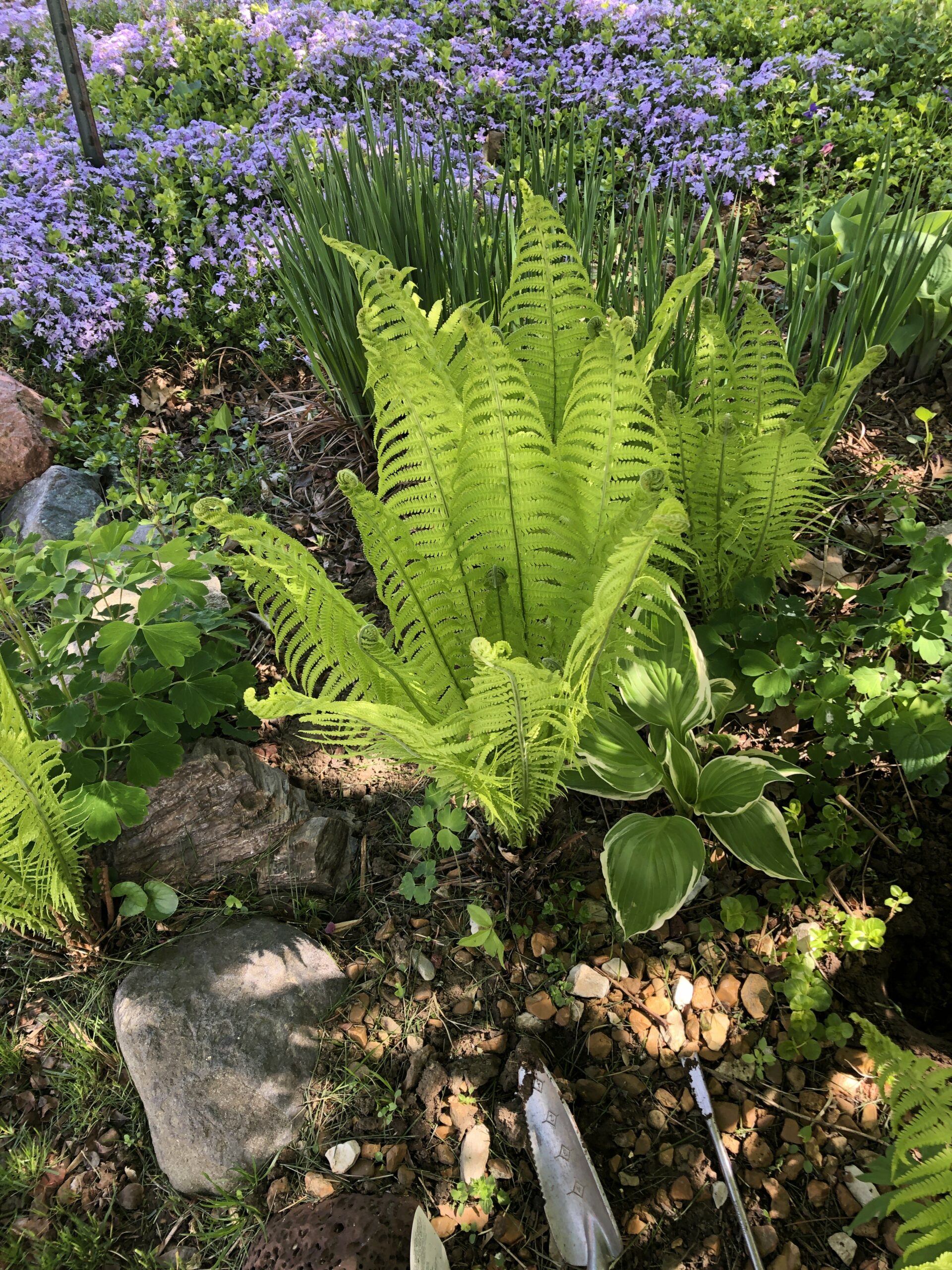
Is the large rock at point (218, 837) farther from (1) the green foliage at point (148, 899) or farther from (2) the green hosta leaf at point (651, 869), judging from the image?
(2) the green hosta leaf at point (651, 869)

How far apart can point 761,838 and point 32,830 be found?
1184 mm

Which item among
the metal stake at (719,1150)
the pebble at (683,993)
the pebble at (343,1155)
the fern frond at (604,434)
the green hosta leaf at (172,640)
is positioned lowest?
the pebble at (343,1155)

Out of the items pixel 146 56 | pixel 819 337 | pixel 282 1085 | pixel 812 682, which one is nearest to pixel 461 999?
pixel 282 1085

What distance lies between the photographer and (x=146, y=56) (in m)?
3.83

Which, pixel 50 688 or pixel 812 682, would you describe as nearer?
pixel 50 688

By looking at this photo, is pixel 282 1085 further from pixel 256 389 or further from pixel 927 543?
pixel 256 389

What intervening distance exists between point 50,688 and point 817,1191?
1.52m

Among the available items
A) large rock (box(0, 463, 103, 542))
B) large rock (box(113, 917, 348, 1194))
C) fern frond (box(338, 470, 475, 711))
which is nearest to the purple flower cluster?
large rock (box(0, 463, 103, 542))

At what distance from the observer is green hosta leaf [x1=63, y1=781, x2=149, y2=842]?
51.1 inches

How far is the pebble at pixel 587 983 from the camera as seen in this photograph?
1341mm

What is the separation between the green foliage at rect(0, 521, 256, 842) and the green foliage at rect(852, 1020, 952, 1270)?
1164mm

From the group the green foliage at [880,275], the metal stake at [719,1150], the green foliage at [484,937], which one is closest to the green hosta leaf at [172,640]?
the green foliage at [484,937]

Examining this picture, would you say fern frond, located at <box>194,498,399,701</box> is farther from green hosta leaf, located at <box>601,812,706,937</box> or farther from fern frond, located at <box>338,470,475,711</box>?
green hosta leaf, located at <box>601,812,706,937</box>

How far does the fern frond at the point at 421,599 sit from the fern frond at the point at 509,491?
0.05m
